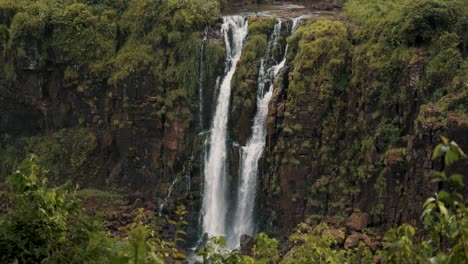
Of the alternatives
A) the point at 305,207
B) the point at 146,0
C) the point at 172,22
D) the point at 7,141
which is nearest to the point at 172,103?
the point at 172,22

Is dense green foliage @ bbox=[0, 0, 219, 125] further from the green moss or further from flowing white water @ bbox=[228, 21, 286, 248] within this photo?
flowing white water @ bbox=[228, 21, 286, 248]

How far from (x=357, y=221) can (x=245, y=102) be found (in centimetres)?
754

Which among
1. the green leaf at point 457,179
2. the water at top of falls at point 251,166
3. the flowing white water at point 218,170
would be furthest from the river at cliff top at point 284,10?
the green leaf at point 457,179

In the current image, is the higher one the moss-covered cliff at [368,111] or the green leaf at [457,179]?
the green leaf at [457,179]

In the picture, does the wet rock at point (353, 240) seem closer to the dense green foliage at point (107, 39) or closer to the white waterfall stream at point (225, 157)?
the white waterfall stream at point (225, 157)

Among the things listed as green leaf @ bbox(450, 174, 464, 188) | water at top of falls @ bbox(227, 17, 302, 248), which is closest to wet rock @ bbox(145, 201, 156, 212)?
water at top of falls @ bbox(227, 17, 302, 248)

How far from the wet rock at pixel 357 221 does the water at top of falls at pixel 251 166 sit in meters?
5.07

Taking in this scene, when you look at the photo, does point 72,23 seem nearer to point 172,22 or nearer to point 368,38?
point 172,22

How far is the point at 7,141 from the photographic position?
108 ft

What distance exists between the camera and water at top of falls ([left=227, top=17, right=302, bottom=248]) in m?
26.9

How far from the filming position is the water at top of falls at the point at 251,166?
26875 mm

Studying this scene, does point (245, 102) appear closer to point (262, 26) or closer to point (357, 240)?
point (262, 26)

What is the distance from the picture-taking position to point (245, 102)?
27156 millimetres

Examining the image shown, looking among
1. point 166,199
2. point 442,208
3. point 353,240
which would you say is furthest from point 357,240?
point 442,208
